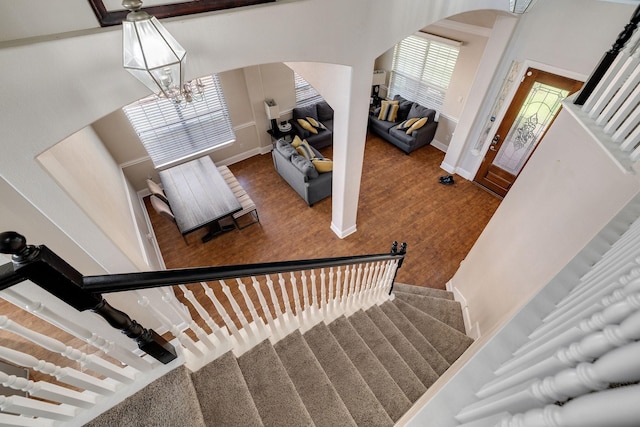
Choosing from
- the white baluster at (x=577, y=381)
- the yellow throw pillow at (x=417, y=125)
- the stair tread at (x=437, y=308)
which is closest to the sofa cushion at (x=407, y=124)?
the yellow throw pillow at (x=417, y=125)

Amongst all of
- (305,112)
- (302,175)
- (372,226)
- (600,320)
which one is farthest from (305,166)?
(600,320)

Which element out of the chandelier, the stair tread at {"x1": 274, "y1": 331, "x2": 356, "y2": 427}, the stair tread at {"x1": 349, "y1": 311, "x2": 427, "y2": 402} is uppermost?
the chandelier

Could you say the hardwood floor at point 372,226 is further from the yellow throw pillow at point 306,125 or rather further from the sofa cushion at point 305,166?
the yellow throw pillow at point 306,125

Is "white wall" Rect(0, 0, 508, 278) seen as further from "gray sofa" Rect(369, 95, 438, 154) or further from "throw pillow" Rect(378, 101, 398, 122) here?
"throw pillow" Rect(378, 101, 398, 122)

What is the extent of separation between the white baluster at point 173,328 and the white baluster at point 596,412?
126 cm

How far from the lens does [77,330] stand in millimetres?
1014

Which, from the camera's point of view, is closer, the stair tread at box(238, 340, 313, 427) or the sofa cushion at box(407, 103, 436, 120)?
the stair tread at box(238, 340, 313, 427)

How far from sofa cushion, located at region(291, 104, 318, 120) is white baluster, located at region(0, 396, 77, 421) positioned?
6003 mm

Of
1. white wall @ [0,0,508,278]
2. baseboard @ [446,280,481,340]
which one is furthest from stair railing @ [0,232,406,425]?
baseboard @ [446,280,481,340]

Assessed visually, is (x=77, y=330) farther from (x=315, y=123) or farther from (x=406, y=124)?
(x=406, y=124)

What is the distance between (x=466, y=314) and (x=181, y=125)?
5.40 meters

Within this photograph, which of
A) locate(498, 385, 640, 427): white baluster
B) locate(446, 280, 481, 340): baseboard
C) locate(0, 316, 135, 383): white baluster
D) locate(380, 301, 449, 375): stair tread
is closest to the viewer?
locate(498, 385, 640, 427): white baluster

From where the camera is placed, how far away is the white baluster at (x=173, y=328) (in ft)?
3.82

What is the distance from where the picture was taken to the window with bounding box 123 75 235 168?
4.82 meters
